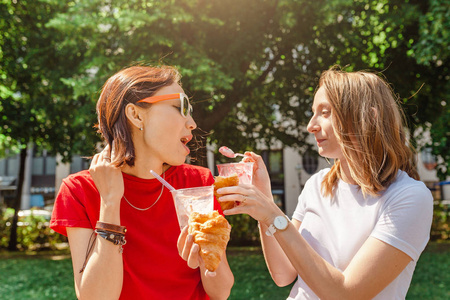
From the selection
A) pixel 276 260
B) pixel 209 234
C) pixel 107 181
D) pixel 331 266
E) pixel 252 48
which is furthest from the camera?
pixel 252 48

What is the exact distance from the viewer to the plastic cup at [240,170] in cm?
233

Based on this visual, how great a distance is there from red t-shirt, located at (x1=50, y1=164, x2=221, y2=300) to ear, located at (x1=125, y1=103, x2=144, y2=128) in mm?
319

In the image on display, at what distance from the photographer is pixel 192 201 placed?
200 centimetres

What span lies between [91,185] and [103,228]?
34 centimetres

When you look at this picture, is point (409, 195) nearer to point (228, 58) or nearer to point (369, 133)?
point (369, 133)

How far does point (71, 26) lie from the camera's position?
988 centimetres

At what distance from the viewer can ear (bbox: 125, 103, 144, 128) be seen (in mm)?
2326

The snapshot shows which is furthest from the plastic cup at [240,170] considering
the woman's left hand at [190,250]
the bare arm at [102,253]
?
the bare arm at [102,253]

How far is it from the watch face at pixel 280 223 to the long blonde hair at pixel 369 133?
0.53 metres

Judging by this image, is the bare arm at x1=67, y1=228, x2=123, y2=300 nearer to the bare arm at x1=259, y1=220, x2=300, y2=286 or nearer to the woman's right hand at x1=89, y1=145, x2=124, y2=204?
the woman's right hand at x1=89, y1=145, x2=124, y2=204

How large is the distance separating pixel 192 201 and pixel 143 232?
0.48 m

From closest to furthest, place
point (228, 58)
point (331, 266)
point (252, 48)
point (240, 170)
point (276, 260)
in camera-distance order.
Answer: point (331, 266) < point (240, 170) < point (276, 260) < point (228, 58) < point (252, 48)

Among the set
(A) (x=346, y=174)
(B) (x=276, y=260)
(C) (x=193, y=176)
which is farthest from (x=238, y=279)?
(A) (x=346, y=174)

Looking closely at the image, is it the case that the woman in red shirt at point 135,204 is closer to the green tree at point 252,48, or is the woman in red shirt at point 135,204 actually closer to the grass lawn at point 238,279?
the grass lawn at point 238,279
